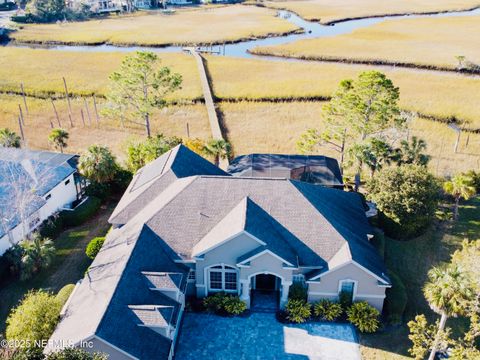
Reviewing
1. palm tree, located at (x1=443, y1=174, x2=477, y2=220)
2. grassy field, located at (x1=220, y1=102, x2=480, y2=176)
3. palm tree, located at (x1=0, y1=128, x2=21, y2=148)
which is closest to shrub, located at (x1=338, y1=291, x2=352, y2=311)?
palm tree, located at (x1=443, y1=174, x2=477, y2=220)

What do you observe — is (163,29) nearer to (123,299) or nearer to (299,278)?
(299,278)

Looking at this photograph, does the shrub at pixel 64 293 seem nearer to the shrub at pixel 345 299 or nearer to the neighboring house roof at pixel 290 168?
the shrub at pixel 345 299

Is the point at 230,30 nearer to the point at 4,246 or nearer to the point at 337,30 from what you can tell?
the point at 337,30

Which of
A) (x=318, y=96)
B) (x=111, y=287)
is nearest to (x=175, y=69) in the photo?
(x=318, y=96)

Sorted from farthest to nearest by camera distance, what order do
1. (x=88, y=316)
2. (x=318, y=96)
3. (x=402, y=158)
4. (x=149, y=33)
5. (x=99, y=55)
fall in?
(x=149, y=33) → (x=99, y=55) → (x=318, y=96) → (x=402, y=158) → (x=88, y=316)

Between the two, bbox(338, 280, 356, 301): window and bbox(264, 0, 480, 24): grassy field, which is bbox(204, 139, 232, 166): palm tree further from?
bbox(264, 0, 480, 24): grassy field

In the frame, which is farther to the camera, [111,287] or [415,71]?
[415,71]

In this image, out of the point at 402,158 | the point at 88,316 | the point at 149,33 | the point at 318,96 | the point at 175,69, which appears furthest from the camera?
the point at 149,33

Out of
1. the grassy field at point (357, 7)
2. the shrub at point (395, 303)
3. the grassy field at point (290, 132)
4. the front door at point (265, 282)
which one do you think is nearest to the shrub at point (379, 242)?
the shrub at point (395, 303)

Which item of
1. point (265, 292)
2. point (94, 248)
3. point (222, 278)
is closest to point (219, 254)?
point (222, 278)
